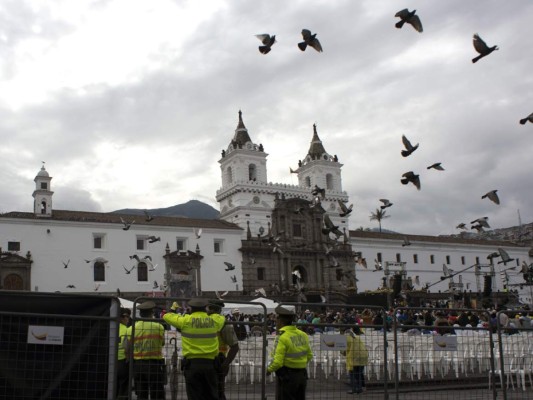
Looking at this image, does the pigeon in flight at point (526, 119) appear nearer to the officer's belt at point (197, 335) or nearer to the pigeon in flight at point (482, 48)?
the pigeon in flight at point (482, 48)

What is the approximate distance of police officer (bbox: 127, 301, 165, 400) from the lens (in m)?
8.46

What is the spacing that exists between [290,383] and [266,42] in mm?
9829

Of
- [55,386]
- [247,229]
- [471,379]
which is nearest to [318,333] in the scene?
[471,379]

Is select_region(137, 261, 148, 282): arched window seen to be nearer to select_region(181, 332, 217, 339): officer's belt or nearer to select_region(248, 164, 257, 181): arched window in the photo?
select_region(248, 164, 257, 181): arched window

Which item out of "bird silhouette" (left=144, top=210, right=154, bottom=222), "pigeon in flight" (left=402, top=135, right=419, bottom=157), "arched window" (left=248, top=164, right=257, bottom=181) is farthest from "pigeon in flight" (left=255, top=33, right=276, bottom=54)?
"arched window" (left=248, top=164, right=257, bottom=181)

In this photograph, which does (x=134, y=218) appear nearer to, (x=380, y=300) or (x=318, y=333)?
(x=380, y=300)

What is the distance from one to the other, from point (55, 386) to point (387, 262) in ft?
198

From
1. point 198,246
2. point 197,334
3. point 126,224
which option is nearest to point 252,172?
point 198,246

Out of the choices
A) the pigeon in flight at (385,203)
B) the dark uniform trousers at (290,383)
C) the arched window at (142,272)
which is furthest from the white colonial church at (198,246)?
the dark uniform trousers at (290,383)

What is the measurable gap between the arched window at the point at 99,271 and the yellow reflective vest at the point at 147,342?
42.6m

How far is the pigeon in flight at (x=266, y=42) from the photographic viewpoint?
50.6 feet

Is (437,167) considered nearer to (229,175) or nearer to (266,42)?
(266,42)

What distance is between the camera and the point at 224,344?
29.4ft

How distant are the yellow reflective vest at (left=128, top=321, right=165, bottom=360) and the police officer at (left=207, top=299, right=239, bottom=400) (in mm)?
810
